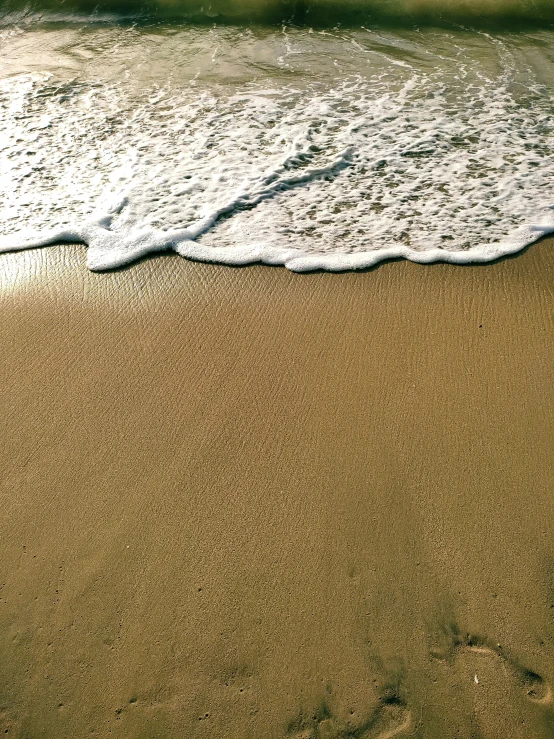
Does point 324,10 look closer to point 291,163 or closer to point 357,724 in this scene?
point 291,163

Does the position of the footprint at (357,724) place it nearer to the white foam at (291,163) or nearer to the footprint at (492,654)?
the footprint at (492,654)

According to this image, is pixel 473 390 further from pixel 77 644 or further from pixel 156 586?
pixel 77 644

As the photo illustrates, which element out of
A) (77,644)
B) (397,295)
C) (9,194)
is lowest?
(77,644)

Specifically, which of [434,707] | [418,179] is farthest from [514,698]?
[418,179]

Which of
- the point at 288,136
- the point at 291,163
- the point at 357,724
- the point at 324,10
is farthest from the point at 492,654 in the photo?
the point at 324,10

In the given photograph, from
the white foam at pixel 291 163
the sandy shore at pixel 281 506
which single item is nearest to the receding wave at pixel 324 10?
the white foam at pixel 291 163

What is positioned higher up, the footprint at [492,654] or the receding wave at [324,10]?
the receding wave at [324,10]
